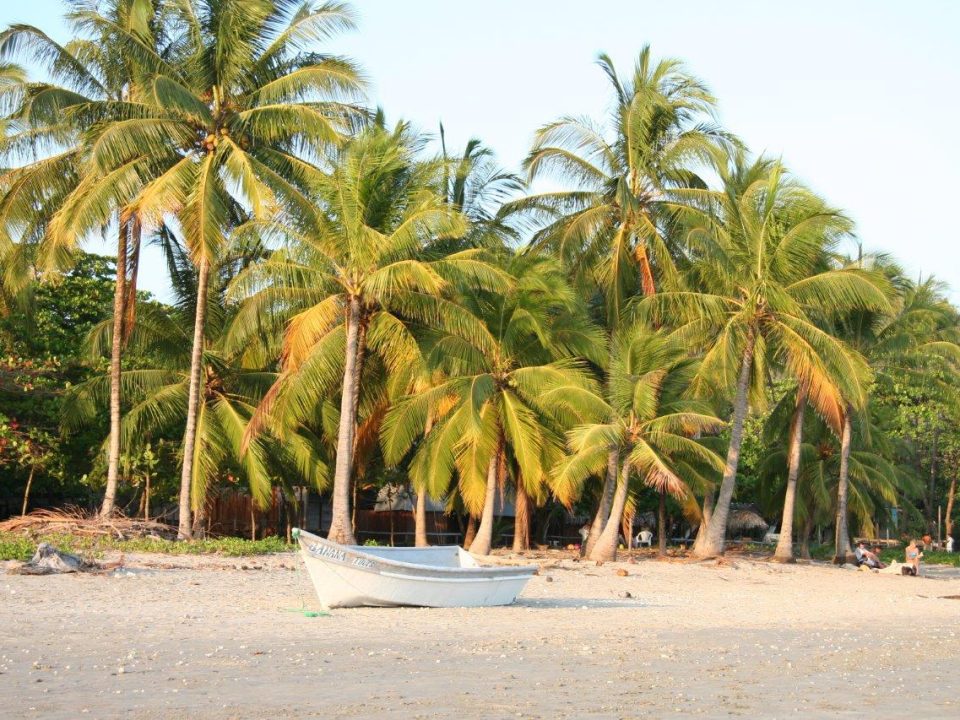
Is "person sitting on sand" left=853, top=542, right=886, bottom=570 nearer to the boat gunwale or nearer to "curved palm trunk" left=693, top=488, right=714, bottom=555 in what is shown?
"curved palm trunk" left=693, top=488, right=714, bottom=555

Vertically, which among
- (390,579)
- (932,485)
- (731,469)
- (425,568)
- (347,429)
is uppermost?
(932,485)

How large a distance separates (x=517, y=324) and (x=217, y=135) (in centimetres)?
766

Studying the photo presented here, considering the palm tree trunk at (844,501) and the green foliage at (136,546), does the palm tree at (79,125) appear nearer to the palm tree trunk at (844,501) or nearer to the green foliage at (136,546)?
the green foliage at (136,546)

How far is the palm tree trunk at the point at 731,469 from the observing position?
2805 centimetres

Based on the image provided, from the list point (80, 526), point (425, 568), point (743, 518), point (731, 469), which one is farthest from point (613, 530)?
point (743, 518)

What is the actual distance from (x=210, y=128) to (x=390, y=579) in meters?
12.8

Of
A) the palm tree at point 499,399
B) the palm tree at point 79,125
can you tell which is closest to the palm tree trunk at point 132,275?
the palm tree at point 79,125

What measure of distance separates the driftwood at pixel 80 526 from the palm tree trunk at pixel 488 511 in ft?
22.9

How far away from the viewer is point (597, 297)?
108 feet

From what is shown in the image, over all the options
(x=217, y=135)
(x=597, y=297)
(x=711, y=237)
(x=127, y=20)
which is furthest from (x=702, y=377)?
(x=127, y=20)

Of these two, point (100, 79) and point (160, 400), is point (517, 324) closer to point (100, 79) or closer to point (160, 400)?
point (160, 400)

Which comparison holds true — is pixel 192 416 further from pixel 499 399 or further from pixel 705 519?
pixel 705 519

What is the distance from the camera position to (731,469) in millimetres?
28172

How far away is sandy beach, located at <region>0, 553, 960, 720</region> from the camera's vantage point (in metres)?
9.19
